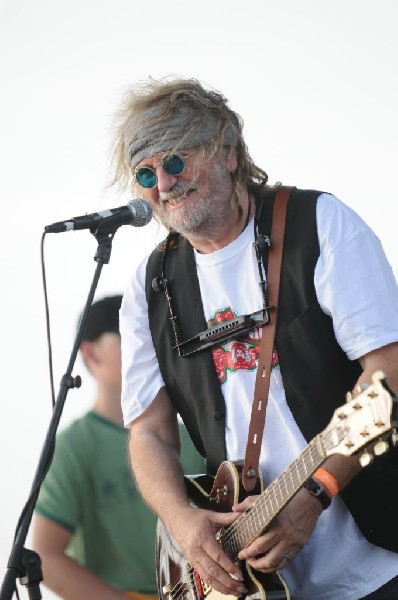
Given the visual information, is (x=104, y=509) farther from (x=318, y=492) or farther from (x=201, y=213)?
(x=318, y=492)

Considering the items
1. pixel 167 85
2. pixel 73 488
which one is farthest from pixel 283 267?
pixel 73 488

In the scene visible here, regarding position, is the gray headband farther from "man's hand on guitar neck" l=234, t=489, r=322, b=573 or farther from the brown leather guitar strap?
"man's hand on guitar neck" l=234, t=489, r=322, b=573

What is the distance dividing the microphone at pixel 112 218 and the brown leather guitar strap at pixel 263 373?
409 mm

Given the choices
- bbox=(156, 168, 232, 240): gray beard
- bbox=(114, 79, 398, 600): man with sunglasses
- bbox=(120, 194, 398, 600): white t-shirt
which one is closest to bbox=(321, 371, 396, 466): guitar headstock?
bbox=(114, 79, 398, 600): man with sunglasses

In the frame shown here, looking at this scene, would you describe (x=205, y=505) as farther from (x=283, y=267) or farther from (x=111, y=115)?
(x=111, y=115)

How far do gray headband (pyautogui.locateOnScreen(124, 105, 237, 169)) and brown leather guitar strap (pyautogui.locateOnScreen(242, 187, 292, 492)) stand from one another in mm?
482

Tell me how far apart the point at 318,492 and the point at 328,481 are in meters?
0.04

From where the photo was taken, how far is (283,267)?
287 cm

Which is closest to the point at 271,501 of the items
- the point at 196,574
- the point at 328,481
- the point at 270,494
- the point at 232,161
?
the point at 270,494

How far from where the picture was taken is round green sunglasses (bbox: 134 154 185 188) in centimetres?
310

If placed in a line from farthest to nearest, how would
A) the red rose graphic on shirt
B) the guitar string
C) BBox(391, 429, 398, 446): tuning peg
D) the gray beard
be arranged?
the gray beard
the red rose graphic on shirt
the guitar string
BBox(391, 429, 398, 446): tuning peg

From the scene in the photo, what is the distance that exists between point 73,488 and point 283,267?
5.77ft

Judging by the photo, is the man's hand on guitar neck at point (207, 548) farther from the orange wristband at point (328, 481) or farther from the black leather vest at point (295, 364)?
the orange wristband at point (328, 481)

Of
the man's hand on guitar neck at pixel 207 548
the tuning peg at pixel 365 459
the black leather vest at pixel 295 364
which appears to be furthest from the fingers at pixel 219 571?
the tuning peg at pixel 365 459
